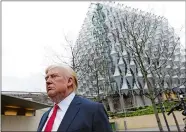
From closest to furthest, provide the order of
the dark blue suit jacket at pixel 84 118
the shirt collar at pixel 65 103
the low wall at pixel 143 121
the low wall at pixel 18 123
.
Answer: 1. the dark blue suit jacket at pixel 84 118
2. the shirt collar at pixel 65 103
3. the low wall at pixel 18 123
4. the low wall at pixel 143 121

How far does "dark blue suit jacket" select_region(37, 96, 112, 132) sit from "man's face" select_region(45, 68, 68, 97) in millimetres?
159

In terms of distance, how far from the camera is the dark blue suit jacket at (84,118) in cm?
178

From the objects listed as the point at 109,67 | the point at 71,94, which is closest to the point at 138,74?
the point at 109,67

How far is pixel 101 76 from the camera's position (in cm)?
3856

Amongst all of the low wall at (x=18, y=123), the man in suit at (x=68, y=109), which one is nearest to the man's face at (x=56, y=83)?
the man in suit at (x=68, y=109)

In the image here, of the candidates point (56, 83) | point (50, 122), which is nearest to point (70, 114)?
point (50, 122)

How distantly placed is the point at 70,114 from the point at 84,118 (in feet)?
0.41

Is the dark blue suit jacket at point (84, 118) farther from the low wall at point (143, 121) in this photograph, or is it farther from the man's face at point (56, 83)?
the low wall at point (143, 121)

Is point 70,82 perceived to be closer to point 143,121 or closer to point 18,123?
point 18,123

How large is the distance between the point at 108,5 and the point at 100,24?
19.5 feet

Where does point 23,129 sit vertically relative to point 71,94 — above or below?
below

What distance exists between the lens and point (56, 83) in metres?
2.00

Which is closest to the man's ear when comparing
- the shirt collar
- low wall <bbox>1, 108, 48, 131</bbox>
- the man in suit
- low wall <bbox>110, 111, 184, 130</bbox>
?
the man in suit

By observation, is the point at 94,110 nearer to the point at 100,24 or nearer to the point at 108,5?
the point at 100,24
